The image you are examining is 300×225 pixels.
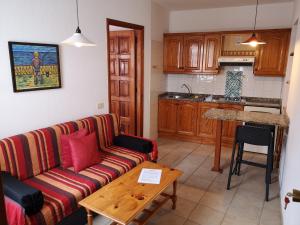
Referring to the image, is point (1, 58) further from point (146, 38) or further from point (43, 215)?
point (146, 38)

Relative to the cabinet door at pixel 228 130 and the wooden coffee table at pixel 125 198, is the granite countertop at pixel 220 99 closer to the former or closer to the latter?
the cabinet door at pixel 228 130

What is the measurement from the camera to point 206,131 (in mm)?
4766

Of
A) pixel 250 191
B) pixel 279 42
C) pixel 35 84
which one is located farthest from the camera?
pixel 279 42

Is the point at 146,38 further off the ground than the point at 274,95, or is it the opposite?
the point at 146,38

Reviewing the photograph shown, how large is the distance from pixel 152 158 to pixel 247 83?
2696mm

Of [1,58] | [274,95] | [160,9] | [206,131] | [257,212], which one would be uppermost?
[160,9]

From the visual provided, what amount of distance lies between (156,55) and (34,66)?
8.52 feet

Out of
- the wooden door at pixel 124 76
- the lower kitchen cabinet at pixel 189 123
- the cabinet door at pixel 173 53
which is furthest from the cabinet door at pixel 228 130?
the wooden door at pixel 124 76

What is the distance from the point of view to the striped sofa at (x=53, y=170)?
2.05 m

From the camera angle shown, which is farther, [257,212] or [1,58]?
[257,212]

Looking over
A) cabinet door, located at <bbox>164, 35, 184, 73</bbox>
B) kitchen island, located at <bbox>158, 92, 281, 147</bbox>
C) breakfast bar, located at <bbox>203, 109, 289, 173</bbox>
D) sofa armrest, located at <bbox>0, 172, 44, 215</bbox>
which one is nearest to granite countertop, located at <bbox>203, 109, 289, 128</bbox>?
breakfast bar, located at <bbox>203, 109, 289, 173</bbox>

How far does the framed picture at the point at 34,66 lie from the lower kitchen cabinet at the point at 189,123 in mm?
2619

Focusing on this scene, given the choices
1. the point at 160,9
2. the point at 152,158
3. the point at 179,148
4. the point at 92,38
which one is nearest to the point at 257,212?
the point at 152,158

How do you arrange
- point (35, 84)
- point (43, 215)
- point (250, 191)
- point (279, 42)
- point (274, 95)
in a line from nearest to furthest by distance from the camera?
point (43, 215) < point (35, 84) < point (250, 191) < point (279, 42) < point (274, 95)
